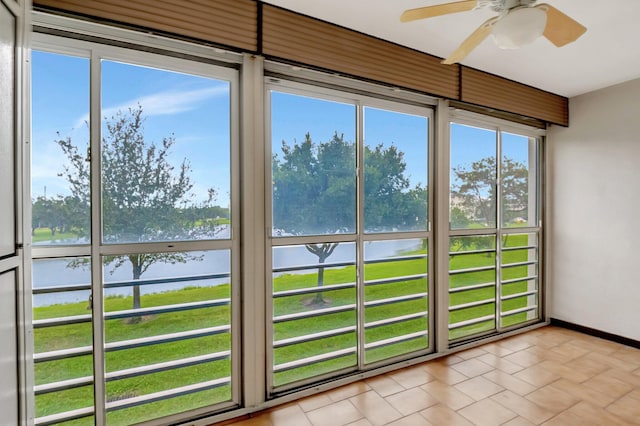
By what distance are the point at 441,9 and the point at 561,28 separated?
2.22 ft

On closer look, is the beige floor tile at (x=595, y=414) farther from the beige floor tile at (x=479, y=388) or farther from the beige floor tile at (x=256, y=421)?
the beige floor tile at (x=256, y=421)

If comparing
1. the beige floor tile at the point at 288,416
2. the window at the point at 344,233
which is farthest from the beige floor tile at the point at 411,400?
the beige floor tile at the point at 288,416

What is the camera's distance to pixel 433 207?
2889mm

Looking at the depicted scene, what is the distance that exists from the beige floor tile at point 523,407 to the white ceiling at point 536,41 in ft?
8.42

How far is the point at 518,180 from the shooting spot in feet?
11.7

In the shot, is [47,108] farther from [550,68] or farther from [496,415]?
[550,68]

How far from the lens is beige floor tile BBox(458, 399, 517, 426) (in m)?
1.96

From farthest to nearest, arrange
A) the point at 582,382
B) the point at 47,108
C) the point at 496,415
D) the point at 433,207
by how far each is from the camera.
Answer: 1. the point at 433,207
2. the point at 582,382
3. the point at 496,415
4. the point at 47,108

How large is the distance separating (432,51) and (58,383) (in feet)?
10.9

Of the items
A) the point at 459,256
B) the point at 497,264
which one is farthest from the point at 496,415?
the point at 497,264

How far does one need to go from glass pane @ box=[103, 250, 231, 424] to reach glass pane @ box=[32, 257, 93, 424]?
105 millimetres

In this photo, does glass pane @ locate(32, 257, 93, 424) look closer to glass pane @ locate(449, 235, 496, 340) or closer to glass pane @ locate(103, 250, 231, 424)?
glass pane @ locate(103, 250, 231, 424)

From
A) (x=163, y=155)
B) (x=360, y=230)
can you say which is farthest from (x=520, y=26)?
(x=163, y=155)

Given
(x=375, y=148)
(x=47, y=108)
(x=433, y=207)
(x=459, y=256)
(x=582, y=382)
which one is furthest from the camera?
(x=459, y=256)
